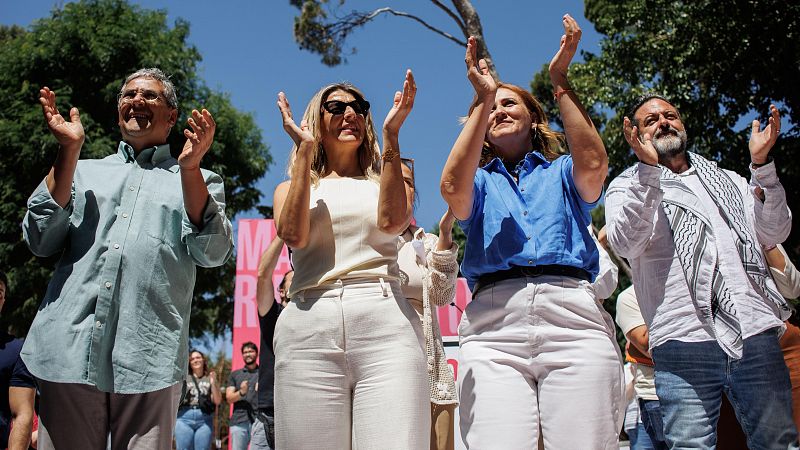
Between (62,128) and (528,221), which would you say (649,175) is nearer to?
Answer: (528,221)

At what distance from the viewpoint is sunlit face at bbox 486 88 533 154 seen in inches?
138

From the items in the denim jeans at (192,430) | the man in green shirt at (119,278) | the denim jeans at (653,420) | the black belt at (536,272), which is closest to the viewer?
the black belt at (536,272)

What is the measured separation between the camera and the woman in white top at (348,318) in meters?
3.15

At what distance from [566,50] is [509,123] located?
0.46 m

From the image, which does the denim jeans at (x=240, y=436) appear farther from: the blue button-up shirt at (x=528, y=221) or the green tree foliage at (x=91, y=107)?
the green tree foliage at (x=91, y=107)


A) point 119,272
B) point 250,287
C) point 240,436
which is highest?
point 250,287

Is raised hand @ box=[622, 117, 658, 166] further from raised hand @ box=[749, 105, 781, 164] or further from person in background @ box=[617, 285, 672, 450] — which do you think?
person in background @ box=[617, 285, 672, 450]

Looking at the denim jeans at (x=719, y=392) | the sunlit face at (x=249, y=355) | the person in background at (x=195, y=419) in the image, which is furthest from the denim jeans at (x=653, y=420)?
the person in background at (x=195, y=419)

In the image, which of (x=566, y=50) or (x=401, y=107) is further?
(x=401, y=107)

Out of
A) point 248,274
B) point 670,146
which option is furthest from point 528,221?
point 248,274

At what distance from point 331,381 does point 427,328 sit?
181cm

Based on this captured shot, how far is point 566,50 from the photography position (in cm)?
318

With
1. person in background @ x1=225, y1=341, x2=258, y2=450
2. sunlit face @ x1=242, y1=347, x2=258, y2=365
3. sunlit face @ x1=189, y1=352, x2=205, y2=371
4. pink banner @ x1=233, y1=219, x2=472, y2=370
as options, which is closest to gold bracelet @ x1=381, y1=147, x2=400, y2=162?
person in background @ x1=225, y1=341, x2=258, y2=450

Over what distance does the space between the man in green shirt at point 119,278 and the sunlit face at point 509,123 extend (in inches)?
51.3
